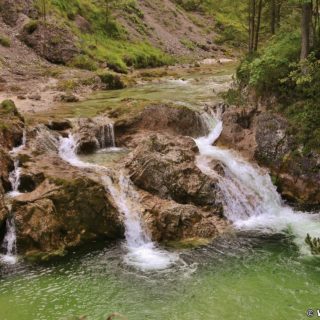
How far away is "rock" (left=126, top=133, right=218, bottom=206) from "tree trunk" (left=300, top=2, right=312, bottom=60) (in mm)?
7075

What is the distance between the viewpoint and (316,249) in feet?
46.8

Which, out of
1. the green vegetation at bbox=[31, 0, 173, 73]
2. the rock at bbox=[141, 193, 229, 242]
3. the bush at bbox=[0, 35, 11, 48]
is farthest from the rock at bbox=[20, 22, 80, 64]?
the rock at bbox=[141, 193, 229, 242]

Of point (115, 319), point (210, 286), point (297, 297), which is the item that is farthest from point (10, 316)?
point (297, 297)

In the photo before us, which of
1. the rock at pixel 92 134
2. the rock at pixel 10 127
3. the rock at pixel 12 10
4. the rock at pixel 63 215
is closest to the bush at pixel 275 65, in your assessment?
the rock at pixel 92 134

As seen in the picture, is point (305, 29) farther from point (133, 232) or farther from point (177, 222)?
point (133, 232)

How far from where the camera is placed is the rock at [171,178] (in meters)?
18.3

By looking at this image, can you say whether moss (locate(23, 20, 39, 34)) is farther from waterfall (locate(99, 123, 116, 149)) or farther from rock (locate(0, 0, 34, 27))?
waterfall (locate(99, 123, 116, 149))

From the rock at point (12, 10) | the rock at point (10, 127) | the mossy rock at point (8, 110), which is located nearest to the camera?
the rock at point (10, 127)

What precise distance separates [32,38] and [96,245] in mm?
34405

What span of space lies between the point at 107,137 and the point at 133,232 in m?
8.10

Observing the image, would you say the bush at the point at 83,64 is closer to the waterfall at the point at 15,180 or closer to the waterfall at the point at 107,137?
the waterfall at the point at 107,137

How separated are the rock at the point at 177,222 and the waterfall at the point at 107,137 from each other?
20.9ft

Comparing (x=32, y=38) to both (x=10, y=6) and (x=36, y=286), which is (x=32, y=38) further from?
(x=36, y=286)

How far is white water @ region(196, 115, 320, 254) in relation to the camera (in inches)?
698
